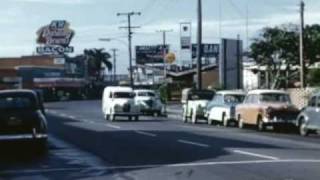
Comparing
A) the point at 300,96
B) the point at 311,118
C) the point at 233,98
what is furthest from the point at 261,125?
the point at 300,96

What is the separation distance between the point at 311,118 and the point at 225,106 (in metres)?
10.2

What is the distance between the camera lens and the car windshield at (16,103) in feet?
78.0

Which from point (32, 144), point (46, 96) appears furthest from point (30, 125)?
point (46, 96)

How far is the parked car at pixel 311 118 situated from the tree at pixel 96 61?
140 m

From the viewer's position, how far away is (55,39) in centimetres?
13025

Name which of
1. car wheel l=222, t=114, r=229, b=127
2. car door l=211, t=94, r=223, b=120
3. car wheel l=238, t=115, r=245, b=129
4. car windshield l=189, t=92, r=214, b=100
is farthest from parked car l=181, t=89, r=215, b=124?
car wheel l=238, t=115, r=245, b=129

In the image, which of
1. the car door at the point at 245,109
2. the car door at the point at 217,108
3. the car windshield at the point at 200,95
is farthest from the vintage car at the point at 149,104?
the car door at the point at 245,109

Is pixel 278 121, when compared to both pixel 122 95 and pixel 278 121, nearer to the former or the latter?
pixel 278 121

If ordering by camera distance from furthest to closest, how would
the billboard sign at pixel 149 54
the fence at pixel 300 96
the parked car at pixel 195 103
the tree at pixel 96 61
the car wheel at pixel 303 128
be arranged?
the tree at pixel 96 61
the billboard sign at pixel 149 54
the fence at pixel 300 96
the parked car at pixel 195 103
the car wheel at pixel 303 128

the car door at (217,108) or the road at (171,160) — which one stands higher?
the car door at (217,108)

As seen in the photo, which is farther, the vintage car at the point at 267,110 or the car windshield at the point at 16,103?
the vintage car at the point at 267,110

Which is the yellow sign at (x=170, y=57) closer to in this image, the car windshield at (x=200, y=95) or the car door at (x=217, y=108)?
the car windshield at (x=200, y=95)

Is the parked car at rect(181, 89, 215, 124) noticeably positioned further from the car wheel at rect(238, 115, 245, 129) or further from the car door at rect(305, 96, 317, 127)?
the car door at rect(305, 96, 317, 127)

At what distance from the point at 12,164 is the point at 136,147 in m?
4.91
